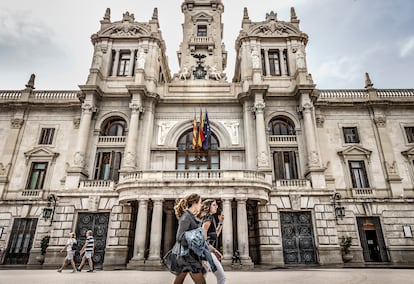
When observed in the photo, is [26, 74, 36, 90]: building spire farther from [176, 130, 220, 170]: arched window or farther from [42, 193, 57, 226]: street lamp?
[176, 130, 220, 170]: arched window

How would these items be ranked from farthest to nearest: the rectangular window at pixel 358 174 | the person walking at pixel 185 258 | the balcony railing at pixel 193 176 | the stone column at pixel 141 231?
the rectangular window at pixel 358 174, the balcony railing at pixel 193 176, the stone column at pixel 141 231, the person walking at pixel 185 258

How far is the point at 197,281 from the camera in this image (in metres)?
4.18

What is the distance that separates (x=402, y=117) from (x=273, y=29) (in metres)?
14.4

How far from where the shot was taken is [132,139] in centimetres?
2192

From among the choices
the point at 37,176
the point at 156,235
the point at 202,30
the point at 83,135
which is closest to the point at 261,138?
the point at 156,235

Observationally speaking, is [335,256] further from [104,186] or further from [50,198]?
[50,198]

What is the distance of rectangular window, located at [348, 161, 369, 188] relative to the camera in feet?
74.5

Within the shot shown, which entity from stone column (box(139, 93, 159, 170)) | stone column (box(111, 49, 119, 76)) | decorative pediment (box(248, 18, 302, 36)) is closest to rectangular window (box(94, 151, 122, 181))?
stone column (box(139, 93, 159, 170))

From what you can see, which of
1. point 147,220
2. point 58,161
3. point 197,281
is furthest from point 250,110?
point 197,281

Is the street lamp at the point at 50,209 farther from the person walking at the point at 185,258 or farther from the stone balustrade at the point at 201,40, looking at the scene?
the stone balustrade at the point at 201,40

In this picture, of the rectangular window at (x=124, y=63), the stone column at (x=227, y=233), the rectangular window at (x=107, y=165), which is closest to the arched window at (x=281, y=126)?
the stone column at (x=227, y=233)

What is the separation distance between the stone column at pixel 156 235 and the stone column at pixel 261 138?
826 centimetres

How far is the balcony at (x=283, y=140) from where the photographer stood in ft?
75.3

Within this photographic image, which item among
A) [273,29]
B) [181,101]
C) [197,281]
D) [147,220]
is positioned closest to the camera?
[197,281]
